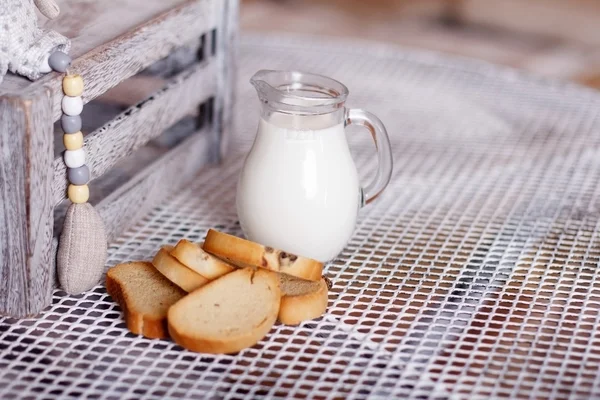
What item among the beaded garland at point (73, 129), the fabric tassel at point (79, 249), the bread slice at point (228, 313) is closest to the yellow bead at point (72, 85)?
the beaded garland at point (73, 129)

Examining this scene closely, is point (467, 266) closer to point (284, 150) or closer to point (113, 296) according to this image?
point (284, 150)

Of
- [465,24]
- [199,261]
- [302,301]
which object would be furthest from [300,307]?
[465,24]

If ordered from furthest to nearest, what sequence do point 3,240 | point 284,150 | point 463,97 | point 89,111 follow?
point 463,97, point 89,111, point 284,150, point 3,240

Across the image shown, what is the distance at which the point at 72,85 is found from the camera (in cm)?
84

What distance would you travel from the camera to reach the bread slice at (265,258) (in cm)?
88

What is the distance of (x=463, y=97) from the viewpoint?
5.22 feet

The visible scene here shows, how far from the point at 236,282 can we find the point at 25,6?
1.13ft

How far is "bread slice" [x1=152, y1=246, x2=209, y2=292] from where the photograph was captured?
0.87 metres

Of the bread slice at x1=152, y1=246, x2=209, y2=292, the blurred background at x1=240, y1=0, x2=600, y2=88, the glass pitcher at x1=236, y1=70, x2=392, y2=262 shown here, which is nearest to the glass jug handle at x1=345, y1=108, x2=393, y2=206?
the glass pitcher at x1=236, y1=70, x2=392, y2=262

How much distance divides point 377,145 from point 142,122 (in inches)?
11.4

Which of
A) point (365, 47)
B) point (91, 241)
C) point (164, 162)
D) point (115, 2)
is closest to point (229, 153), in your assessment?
point (164, 162)

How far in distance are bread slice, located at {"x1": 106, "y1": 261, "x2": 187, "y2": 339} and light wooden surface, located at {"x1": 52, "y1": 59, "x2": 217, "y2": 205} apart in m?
0.10

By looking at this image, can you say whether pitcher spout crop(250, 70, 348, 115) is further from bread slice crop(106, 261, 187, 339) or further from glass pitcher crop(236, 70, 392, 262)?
bread slice crop(106, 261, 187, 339)

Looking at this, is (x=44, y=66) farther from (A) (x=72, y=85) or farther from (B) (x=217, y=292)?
(B) (x=217, y=292)
